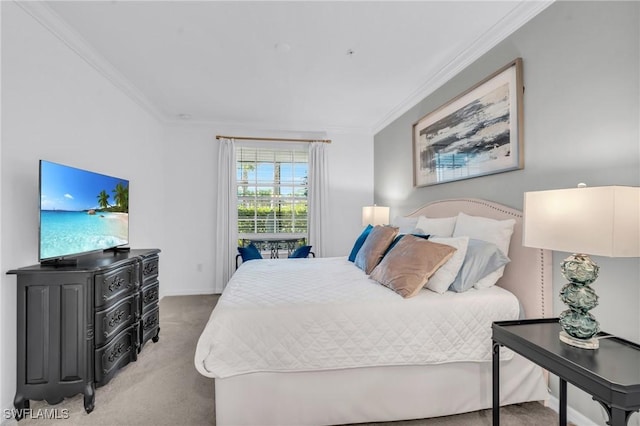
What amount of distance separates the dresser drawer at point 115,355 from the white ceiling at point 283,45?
2.36 meters

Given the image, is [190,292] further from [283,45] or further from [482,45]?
[482,45]

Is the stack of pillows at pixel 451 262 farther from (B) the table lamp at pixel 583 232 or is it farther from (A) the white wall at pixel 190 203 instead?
(A) the white wall at pixel 190 203

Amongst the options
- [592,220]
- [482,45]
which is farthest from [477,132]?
[592,220]

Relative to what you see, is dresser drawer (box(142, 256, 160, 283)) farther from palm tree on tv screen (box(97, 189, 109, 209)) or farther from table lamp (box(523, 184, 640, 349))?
table lamp (box(523, 184, 640, 349))

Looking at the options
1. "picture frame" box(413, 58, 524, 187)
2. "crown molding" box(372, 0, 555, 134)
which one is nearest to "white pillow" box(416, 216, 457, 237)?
"picture frame" box(413, 58, 524, 187)

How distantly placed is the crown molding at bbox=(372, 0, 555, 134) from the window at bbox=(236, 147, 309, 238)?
206 cm

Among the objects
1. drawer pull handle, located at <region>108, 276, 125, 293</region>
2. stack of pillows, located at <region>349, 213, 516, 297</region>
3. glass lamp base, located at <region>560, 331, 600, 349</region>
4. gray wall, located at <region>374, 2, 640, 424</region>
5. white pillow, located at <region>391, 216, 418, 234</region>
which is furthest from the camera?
white pillow, located at <region>391, 216, 418, 234</region>

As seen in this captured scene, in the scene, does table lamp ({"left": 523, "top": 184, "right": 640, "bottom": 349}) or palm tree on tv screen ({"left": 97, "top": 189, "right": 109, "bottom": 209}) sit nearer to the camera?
table lamp ({"left": 523, "top": 184, "right": 640, "bottom": 349})

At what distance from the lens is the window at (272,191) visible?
488cm

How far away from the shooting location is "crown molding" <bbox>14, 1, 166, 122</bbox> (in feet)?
6.64

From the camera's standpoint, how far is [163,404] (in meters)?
1.96

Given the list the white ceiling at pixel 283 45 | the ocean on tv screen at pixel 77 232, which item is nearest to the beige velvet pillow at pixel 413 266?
the white ceiling at pixel 283 45

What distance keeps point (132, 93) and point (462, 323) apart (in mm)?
3924

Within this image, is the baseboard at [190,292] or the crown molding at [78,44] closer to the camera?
the crown molding at [78,44]
